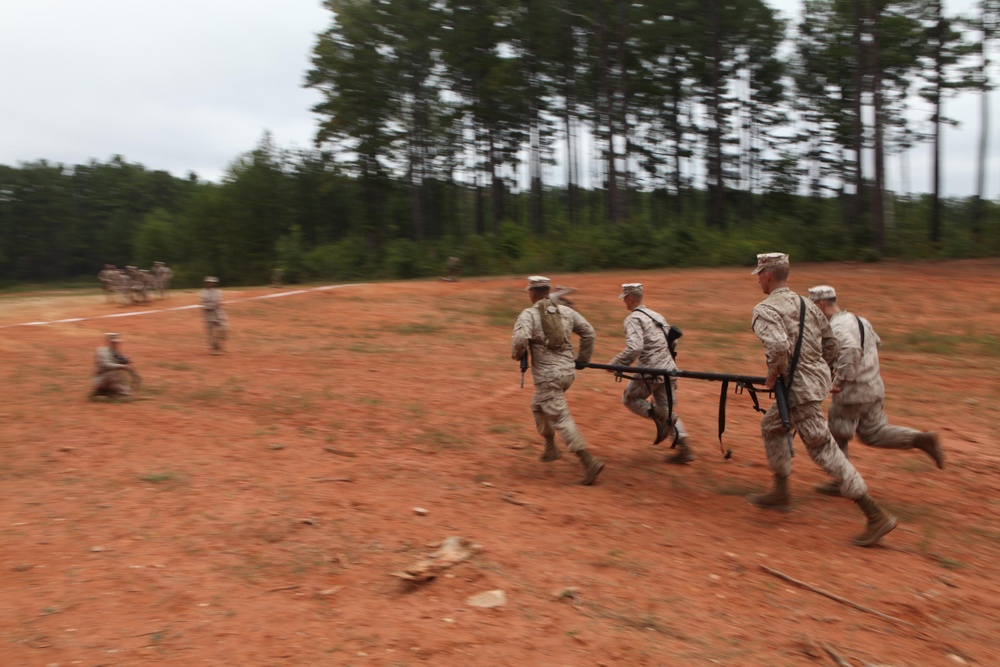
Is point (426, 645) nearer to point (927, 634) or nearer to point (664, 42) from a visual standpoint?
point (927, 634)

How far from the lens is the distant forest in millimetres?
31391

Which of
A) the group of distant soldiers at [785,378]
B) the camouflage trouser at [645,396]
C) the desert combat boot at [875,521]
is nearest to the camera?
the desert combat boot at [875,521]

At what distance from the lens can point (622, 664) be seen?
4.39m

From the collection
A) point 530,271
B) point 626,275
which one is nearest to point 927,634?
point 626,275

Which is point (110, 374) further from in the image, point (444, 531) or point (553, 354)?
point (444, 531)

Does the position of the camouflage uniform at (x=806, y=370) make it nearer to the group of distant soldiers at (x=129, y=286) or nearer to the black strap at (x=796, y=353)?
the black strap at (x=796, y=353)

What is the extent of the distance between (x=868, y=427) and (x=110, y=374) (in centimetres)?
927

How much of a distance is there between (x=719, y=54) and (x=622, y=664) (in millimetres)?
36145

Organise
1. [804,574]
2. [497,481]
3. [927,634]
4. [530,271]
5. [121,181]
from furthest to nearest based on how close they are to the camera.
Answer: [121,181] → [530,271] → [497,481] → [804,574] → [927,634]

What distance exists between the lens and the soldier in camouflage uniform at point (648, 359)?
26.1 feet

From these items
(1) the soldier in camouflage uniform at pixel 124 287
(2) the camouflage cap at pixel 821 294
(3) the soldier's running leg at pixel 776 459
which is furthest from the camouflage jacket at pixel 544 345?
(1) the soldier in camouflage uniform at pixel 124 287

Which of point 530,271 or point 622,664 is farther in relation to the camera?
point 530,271

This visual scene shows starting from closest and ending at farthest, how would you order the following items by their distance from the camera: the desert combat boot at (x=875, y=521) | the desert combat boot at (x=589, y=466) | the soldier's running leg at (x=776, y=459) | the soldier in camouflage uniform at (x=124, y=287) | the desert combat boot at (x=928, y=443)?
the desert combat boot at (x=875, y=521), the soldier's running leg at (x=776, y=459), the desert combat boot at (x=928, y=443), the desert combat boot at (x=589, y=466), the soldier in camouflage uniform at (x=124, y=287)

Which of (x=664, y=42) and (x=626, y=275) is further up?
(x=664, y=42)
